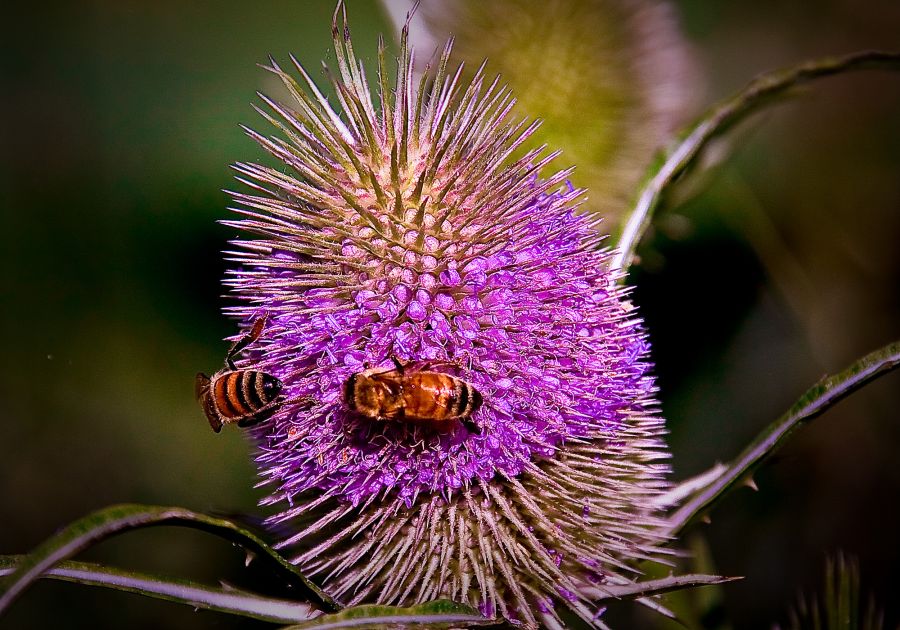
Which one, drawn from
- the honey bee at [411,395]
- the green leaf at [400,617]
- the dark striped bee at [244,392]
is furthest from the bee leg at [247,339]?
the green leaf at [400,617]

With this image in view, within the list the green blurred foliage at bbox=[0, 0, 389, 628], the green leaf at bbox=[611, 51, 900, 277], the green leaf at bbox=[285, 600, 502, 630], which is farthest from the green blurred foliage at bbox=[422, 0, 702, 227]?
the green leaf at bbox=[285, 600, 502, 630]

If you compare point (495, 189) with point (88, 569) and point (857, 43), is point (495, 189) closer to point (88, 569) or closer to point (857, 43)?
point (88, 569)

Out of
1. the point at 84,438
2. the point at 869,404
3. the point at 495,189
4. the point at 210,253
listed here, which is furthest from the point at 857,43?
the point at 84,438

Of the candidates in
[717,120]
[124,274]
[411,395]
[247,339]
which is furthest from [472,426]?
[124,274]

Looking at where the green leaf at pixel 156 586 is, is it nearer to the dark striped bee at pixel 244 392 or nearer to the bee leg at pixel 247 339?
the dark striped bee at pixel 244 392

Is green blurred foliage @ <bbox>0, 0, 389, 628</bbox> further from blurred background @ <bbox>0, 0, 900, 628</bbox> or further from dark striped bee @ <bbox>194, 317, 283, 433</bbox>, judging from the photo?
dark striped bee @ <bbox>194, 317, 283, 433</bbox>
